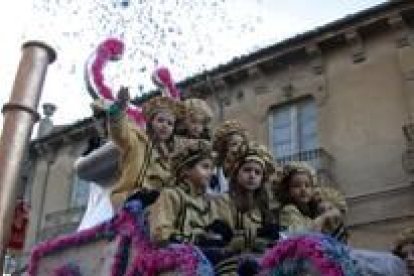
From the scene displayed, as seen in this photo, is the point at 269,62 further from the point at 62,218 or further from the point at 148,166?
the point at 148,166

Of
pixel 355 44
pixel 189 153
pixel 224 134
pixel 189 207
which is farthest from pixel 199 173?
pixel 355 44

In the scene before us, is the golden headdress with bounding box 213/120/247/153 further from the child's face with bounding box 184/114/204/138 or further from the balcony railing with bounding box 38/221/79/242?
the balcony railing with bounding box 38/221/79/242

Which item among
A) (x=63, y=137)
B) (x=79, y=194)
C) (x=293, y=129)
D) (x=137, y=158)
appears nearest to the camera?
(x=137, y=158)

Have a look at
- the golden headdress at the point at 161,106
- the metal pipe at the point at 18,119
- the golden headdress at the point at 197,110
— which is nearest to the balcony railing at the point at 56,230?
the golden headdress at the point at 197,110

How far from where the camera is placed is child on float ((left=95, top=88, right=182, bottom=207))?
3973 mm

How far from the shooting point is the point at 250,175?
357cm

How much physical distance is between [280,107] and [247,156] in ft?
48.9

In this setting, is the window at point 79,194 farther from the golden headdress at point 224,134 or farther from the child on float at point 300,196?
the child on float at point 300,196

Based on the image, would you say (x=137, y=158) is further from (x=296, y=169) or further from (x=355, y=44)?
(x=355, y=44)

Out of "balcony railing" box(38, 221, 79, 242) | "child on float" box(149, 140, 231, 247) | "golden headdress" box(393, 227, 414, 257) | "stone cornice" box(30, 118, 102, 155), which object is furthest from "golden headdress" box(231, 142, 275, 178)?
"balcony railing" box(38, 221, 79, 242)

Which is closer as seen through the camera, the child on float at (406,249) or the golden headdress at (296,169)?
the child on float at (406,249)

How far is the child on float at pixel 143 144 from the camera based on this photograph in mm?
3973

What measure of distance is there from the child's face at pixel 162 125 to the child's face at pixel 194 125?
0.55 feet

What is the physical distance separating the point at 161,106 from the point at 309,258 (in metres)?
2.04
